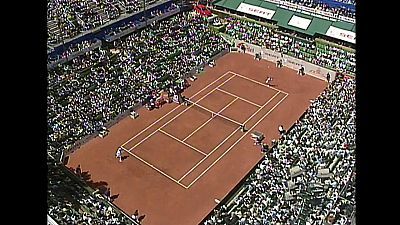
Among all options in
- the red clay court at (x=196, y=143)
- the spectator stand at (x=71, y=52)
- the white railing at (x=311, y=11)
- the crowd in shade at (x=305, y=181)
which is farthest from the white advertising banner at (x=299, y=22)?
the spectator stand at (x=71, y=52)

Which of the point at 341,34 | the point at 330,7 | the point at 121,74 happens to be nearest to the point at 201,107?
the point at 121,74

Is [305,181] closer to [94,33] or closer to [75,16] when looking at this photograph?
[94,33]

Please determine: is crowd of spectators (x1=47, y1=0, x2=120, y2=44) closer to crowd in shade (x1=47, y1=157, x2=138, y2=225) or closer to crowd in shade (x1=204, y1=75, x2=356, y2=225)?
crowd in shade (x1=47, y1=157, x2=138, y2=225)

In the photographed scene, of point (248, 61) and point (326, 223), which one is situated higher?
point (248, 61)

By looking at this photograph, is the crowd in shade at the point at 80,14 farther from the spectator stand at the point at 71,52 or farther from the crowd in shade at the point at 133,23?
the crowd in shade at the point at 133,23

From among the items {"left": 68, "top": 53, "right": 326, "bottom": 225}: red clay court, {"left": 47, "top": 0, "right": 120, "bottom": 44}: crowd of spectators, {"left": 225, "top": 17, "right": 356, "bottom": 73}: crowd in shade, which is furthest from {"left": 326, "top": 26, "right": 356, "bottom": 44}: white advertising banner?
{"left": 47, "top": 0, "right": 120, "bottom": 44}: crowd of spectators
